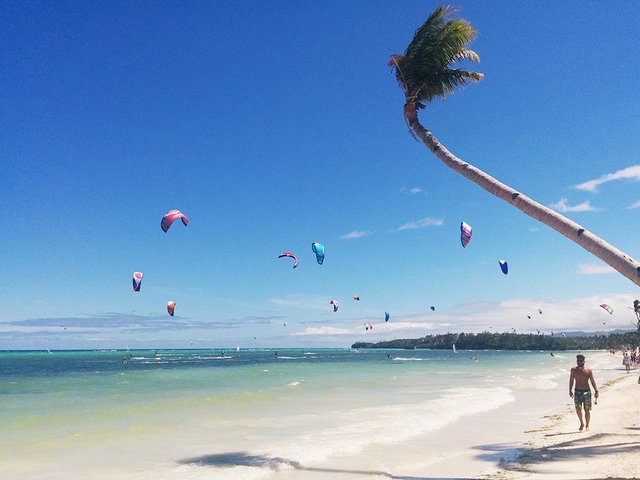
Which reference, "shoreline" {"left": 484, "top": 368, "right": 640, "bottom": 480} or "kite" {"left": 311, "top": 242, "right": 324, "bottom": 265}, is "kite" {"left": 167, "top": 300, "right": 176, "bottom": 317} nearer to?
"kite" {"left": 311, "top": 242, "right": 324, "bottom": 265}

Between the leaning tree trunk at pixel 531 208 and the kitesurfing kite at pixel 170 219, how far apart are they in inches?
284

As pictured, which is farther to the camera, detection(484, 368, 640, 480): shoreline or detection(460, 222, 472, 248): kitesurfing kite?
detection(460, 222, 472, 248): kitesurfing kite

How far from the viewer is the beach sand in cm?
720

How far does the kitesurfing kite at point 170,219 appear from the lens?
14.3 m

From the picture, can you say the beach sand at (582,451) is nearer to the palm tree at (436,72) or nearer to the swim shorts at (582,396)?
the swim shorts at (582,396)

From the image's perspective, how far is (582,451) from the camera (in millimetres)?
8609

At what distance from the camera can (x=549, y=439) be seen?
33.7 ft

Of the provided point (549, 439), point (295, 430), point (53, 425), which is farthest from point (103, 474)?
point (549, 439)

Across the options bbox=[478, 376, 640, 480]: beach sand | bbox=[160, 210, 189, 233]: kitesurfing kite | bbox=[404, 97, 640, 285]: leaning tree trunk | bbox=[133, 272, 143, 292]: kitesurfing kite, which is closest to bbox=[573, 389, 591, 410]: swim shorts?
bbox=[478, 376, 640, 480]: beach sand

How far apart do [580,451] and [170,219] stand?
11.2 meters

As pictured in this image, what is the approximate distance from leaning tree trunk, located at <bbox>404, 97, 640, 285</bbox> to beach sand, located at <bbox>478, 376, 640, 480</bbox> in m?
2.74

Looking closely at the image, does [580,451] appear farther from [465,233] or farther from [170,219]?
[170,219]

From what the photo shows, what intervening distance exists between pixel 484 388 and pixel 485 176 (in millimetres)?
19655

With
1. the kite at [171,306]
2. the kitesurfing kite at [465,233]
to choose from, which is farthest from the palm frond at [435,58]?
the kite at [171,306]
